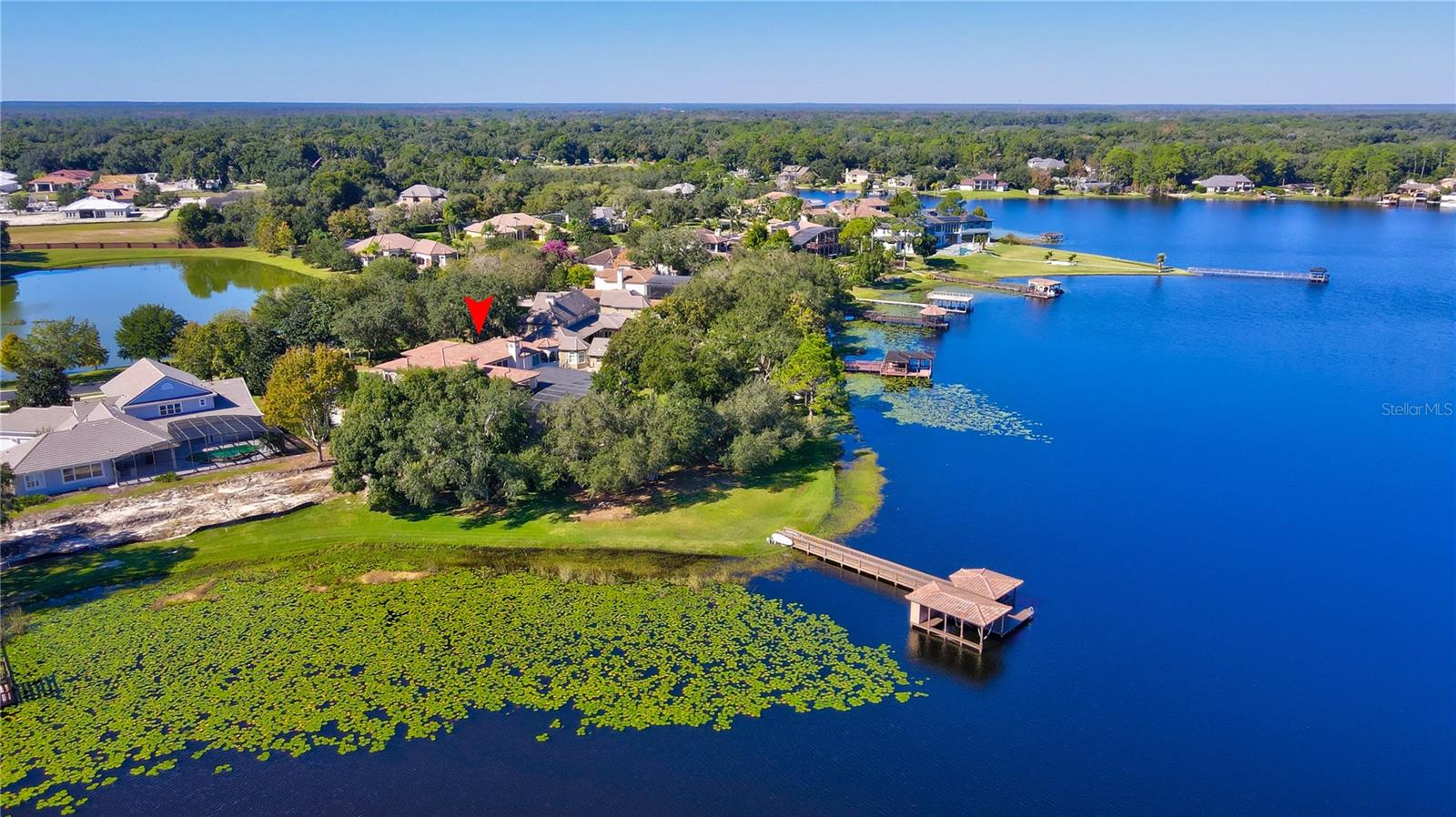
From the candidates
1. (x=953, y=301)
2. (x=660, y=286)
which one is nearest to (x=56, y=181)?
(x=660, y=286)

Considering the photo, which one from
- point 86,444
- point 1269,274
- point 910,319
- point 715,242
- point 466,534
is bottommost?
point 466,534

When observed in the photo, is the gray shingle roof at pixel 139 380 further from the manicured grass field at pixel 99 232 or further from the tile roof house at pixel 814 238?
the manicured grass field at pixel 99 232

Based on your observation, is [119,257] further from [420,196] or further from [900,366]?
[900,366]

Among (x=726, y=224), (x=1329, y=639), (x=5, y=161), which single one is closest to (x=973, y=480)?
(x=1329, y=639)

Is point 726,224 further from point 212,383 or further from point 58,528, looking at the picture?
point 58,528

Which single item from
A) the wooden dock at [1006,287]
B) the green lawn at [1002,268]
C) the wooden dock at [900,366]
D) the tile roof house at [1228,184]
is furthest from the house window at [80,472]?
the tile roof house at [1228,184]

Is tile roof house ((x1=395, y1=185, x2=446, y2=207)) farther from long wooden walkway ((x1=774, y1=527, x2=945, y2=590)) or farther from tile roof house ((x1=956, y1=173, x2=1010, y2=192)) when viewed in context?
long wooden walkway ((x1=774, y1=527, x2=945, y2=590))

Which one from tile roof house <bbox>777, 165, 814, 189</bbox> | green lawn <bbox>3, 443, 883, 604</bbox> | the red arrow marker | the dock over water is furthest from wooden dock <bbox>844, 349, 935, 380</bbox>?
tile roof house <bbox>777, 165, 814, 189</bbox>
